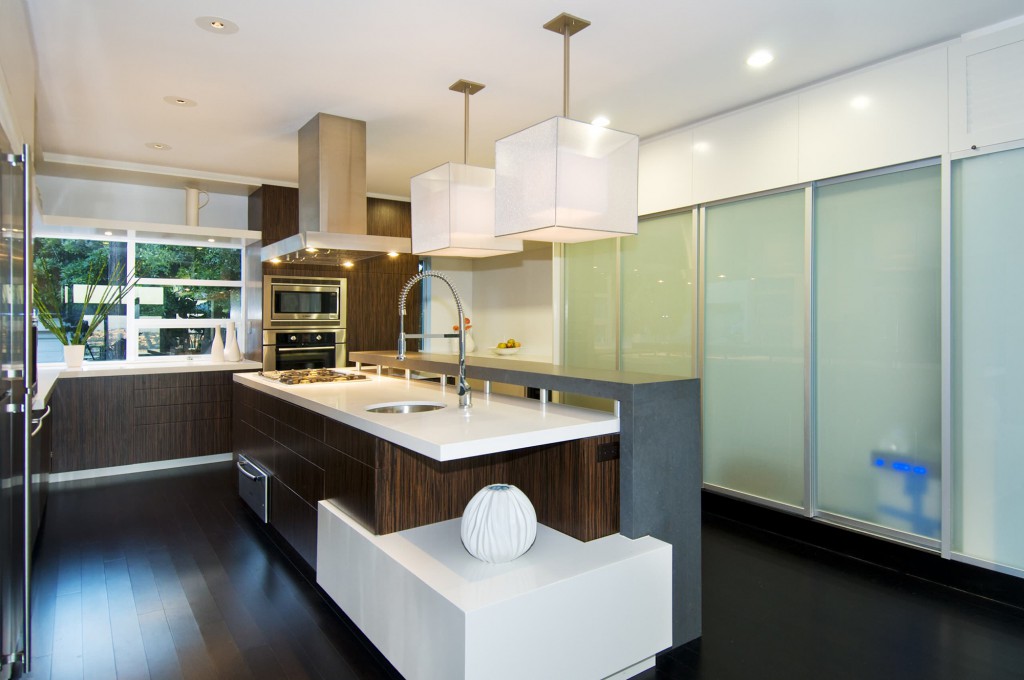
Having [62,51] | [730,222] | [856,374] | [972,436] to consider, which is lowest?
[972,436]

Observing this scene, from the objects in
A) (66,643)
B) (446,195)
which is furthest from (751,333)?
(66,643)

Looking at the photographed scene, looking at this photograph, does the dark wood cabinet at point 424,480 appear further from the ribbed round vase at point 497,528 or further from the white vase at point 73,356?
the white vase at point 73,356

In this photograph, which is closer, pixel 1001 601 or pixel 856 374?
pixel 1001 601

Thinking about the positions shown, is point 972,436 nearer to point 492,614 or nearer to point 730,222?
point 730,222

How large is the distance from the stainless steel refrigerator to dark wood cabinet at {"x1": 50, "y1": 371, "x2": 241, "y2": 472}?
283cm

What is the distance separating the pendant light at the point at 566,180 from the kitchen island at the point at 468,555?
0.77 meters

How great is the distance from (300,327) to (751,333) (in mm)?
3760

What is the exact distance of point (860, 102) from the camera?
10.3ft

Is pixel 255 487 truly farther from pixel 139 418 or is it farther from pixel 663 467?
pixel 663 467

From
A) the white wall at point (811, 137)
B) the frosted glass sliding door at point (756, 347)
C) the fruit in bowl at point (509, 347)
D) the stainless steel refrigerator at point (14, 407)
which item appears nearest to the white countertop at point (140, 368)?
the fruit in bowl at point (509, 347)

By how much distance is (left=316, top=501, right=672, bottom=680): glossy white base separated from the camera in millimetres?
1773

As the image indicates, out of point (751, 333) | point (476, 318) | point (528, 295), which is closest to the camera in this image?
point (751, 333)

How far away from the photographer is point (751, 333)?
12.3 feet

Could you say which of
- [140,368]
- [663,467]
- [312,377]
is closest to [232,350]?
[140,368]
